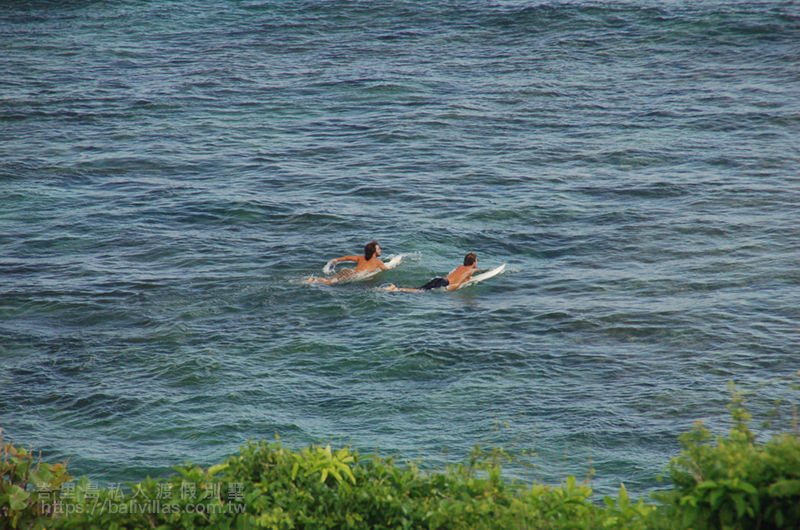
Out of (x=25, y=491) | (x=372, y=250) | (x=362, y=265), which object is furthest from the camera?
(x=362, y=265)

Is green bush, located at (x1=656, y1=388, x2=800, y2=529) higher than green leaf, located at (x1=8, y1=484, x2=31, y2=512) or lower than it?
higher

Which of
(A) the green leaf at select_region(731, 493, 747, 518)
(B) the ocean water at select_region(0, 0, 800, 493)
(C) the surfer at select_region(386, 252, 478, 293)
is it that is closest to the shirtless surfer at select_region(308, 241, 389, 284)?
(B) the ocean water at select_region(0, 0, 800, 493)

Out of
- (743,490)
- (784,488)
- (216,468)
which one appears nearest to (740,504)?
(743,490)

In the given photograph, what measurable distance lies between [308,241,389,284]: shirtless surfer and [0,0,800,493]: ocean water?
39 cm

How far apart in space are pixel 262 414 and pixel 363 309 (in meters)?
5.14

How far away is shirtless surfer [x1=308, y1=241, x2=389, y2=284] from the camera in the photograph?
58.8 feet

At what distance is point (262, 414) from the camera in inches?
469

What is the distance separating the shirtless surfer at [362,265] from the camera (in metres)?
17.9

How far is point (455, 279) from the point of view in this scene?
1769cm

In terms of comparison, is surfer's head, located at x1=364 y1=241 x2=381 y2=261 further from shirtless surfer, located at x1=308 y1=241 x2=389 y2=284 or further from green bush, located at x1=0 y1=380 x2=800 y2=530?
green bush, located at x1=0 y1=380 x2=800 y2=530

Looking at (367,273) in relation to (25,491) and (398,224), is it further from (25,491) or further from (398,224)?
(25,491)

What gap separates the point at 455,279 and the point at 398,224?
4.75 metres

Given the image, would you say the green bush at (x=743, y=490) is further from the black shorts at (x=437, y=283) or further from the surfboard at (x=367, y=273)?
the surfboard at (x=367, y=273)

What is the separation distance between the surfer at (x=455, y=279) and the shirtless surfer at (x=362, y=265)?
896 millimetres
